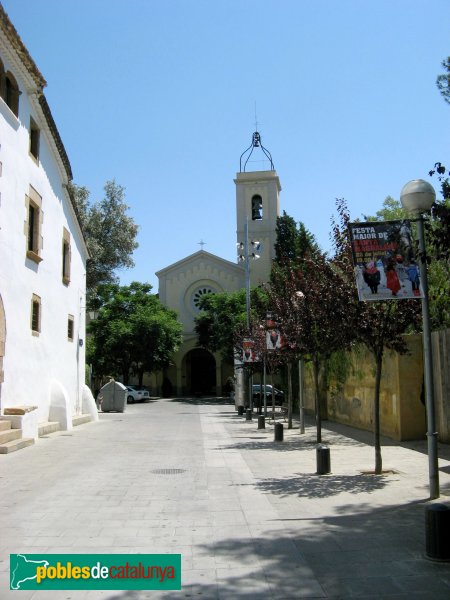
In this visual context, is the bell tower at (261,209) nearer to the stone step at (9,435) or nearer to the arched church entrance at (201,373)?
the arched church entrance at (201,373)

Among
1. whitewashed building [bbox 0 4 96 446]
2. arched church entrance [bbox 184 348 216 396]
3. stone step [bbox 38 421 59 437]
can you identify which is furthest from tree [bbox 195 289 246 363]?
stone step [bbox 38 421 59 437]

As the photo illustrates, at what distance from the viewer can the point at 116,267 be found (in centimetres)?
4003

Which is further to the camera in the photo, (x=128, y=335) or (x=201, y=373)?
(x=201, y=373)

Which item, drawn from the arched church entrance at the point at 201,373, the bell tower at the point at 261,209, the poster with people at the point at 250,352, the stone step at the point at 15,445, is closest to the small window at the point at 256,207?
the bell tower at the point at 261,209

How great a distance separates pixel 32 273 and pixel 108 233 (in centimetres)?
2265

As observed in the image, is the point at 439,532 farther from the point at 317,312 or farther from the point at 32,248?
the point at 32,248

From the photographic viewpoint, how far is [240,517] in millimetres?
7137

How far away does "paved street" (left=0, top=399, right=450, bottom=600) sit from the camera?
16.0ft

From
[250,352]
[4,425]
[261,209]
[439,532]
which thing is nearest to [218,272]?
[261,209]

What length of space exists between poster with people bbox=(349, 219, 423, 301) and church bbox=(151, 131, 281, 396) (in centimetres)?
4800

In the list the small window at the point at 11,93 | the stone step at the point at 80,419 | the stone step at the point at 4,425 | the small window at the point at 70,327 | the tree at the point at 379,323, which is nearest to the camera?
the tree at the point at 379,323

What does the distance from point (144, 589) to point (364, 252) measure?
530cm

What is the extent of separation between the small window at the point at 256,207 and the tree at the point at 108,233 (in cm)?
1623
